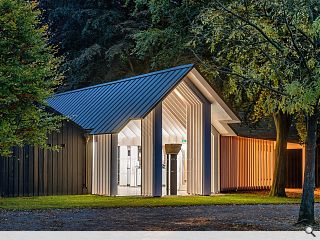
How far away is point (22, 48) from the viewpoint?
1878 centimetres

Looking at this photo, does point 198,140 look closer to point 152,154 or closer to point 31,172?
point 152,154

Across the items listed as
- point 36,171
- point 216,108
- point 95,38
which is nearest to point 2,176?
point 36,171

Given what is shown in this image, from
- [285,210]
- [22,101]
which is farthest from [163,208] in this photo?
[22,101]

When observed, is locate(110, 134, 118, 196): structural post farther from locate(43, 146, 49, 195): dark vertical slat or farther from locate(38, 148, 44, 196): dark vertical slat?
locate(38, 148, 44, 196): dark vertical slat

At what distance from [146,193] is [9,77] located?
794 centimetres

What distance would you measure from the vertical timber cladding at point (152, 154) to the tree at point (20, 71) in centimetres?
563

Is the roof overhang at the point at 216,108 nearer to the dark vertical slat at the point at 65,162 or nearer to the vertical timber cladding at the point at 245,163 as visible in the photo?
the vertical timber cladding at the point at 245,163

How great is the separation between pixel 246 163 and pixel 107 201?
8.85 meters

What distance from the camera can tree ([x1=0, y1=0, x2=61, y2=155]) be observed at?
59.5ft

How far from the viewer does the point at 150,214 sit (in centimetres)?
1802

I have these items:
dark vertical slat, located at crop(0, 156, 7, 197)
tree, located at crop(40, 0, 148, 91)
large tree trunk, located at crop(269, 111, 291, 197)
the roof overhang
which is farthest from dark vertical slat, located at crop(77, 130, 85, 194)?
tree, located at crop(40, 0, 148, 91)

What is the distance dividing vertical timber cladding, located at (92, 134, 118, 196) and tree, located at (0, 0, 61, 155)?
17.6 feet

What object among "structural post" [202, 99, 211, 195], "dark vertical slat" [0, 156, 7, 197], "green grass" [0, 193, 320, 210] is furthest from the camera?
"structural post" [202, 99, 211, 195]

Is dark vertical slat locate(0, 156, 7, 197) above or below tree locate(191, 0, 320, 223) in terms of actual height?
below
